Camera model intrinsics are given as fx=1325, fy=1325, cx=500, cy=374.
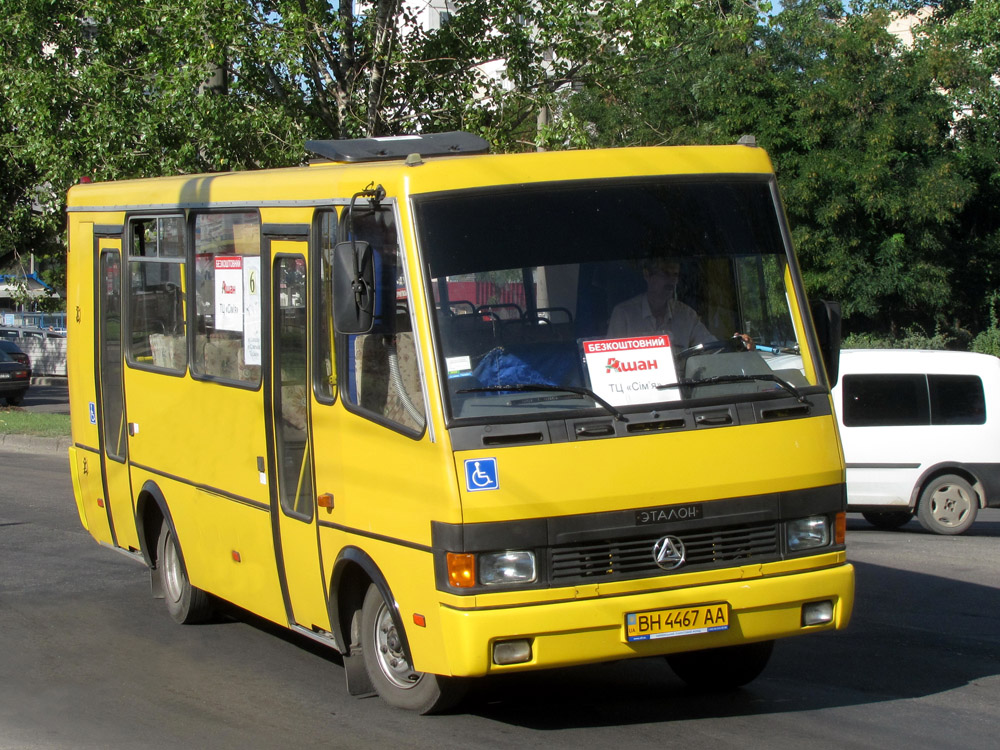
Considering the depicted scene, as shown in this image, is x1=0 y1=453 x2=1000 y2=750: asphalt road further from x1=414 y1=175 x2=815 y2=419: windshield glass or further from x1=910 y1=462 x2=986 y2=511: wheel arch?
x1=910 y1=462 x2=986 y2=511: wheel arch

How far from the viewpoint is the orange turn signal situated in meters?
5.23

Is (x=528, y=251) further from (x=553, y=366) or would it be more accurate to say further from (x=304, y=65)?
(x=304, y=65)

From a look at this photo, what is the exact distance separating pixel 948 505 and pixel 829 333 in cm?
805

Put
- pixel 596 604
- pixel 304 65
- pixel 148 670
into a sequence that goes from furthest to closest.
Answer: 1. pixel 304 65
2. pixel 148 670
3. pixel 596 604

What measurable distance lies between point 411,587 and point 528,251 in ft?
4.97

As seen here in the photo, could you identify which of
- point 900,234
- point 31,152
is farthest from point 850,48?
point 31,152

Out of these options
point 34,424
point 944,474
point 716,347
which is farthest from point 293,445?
point 34,424

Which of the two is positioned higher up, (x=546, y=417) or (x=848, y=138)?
(x=848, y=138)

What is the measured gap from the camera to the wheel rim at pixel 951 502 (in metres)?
13.5

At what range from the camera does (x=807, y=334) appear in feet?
19.8

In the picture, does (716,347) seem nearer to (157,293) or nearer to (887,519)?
(157,293)

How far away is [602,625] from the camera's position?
17.5 ft

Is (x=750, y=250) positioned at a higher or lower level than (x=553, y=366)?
higher

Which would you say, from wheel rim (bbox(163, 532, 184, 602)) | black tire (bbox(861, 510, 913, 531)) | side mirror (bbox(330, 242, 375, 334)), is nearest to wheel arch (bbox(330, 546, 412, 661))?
side mirror (bbox(330, 242, 375, 334))
